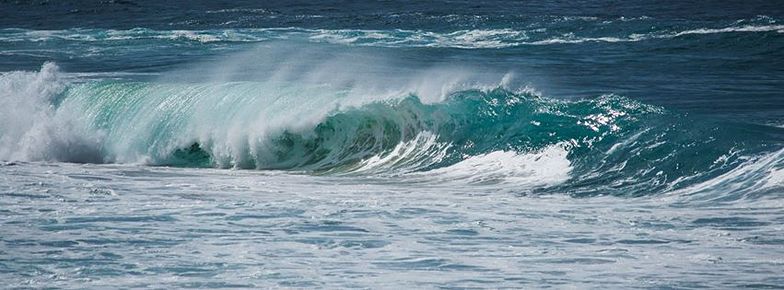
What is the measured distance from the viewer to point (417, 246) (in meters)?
8.36

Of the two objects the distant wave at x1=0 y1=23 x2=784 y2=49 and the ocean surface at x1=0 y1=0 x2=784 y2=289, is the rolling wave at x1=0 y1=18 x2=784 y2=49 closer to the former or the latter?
the distant wave at x1=0 y1=23 x2=784 y2=49

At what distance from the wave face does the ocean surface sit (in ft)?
0.12

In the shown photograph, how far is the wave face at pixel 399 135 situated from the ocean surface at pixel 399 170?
4cm

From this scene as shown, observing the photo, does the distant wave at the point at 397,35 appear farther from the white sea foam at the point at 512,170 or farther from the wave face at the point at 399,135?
the white sea foam at the point at 512,170

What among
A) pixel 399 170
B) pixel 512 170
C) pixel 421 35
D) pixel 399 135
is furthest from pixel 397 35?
pixel 512 170

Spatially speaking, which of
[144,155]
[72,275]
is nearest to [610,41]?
[144,155]

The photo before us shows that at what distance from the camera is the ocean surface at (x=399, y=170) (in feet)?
25.6

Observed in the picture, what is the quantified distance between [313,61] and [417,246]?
1820cm

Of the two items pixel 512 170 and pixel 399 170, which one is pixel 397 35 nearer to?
pixel 399 170

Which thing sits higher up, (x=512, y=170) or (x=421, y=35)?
(x=421, y=35)

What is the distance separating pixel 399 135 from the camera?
14.7 m

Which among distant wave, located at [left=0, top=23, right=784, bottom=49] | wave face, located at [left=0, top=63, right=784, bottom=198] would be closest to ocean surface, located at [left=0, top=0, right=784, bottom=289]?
wave face, located at [left=0, top=63, right=784, bottom=198]

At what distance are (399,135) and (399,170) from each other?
1404mm

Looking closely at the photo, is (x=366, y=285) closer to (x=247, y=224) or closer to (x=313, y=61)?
(x=247, y=224)
